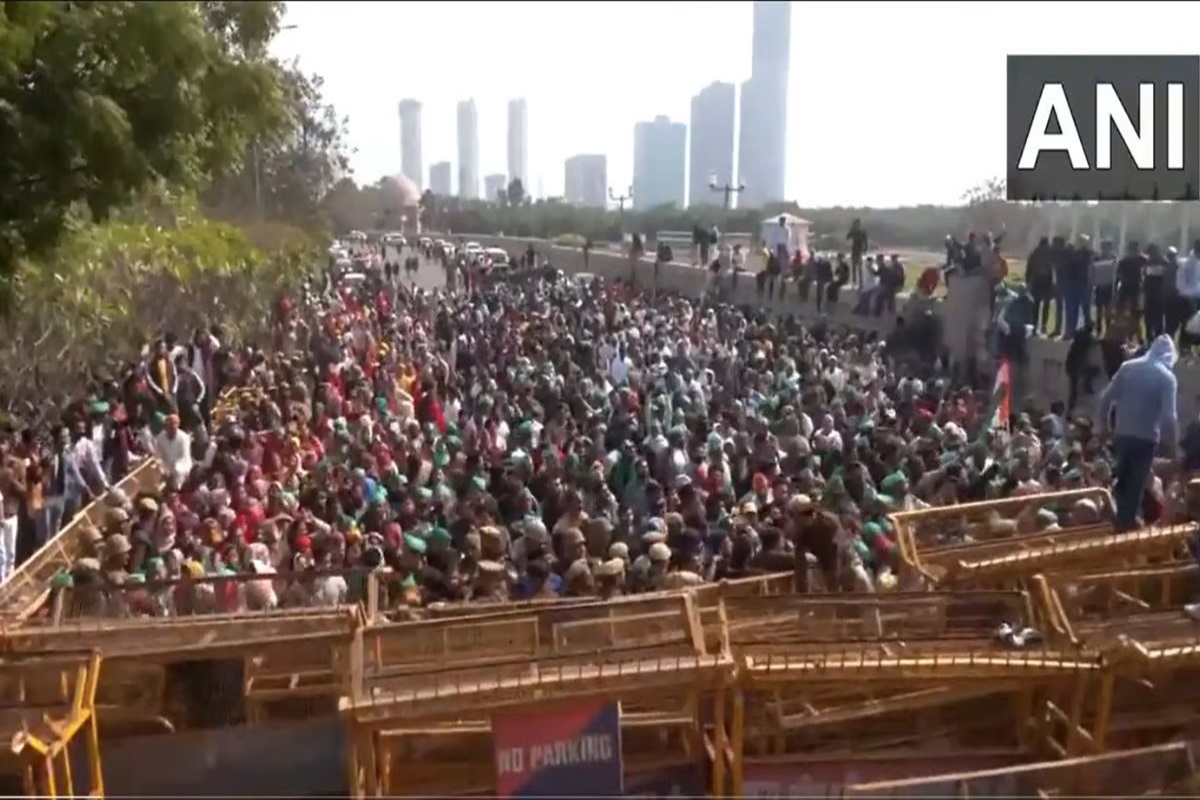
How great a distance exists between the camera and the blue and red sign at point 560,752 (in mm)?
4332

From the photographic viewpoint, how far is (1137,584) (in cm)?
608

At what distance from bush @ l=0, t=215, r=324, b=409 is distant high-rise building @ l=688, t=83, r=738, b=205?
27731 mm

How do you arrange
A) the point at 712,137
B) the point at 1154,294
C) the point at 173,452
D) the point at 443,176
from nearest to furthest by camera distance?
the point at 173,452, the point at 1154,294, the point at 712,137, the point at 443,176

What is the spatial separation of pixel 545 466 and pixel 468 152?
6633 cm

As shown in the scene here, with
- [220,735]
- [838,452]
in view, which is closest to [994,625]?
[220,735]

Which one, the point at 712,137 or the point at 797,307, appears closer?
the point at 797,307

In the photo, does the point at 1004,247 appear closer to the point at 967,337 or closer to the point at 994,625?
the point at 967,337

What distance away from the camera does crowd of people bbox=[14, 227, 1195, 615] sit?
293 inches

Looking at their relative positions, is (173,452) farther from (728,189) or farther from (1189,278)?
(728,189)

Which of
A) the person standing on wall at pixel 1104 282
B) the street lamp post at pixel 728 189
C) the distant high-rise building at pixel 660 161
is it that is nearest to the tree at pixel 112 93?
the person standing on wall at pixel 1104 282

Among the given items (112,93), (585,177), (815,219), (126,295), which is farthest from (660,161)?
(112,93)

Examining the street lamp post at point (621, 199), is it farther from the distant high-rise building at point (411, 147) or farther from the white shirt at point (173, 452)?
the white shirt at point (173, 452)

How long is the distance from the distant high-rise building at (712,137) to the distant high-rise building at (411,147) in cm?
1237

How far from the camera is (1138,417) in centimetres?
743
